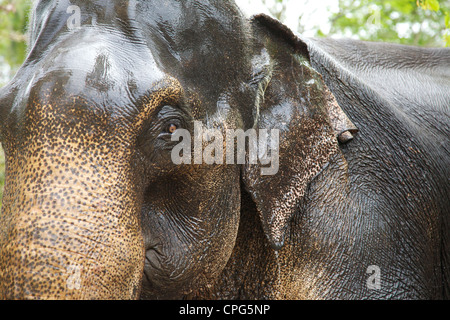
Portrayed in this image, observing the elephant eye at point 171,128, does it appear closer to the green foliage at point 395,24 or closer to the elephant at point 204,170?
the elephant at point 204,170

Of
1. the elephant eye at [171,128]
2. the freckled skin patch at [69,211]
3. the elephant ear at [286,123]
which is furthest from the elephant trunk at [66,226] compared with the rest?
the elephant ear at [286,123]

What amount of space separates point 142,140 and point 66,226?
402mm

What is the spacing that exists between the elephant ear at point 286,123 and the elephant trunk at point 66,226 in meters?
0.70

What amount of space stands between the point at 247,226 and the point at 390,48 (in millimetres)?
1730

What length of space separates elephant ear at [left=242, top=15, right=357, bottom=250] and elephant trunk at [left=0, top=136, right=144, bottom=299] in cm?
70

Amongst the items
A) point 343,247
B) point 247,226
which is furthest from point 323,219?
point 247,226

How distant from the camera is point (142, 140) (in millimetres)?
1693

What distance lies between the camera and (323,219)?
2.27 meters

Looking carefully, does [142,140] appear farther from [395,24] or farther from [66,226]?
[395,24]

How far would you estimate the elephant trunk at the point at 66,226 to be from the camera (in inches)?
53.2

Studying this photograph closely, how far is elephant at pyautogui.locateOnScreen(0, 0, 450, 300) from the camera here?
145 cm

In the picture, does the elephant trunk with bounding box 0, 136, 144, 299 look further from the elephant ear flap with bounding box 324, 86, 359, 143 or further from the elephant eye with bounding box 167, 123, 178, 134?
the elephant ear flap with bounding box 324, 86, 359, 143

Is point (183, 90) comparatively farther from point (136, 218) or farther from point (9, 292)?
point (9, 292)

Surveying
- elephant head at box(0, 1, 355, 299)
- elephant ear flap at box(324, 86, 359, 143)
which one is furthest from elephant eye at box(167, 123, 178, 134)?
elephant ear flap at box(324, 86, 359, 143)
